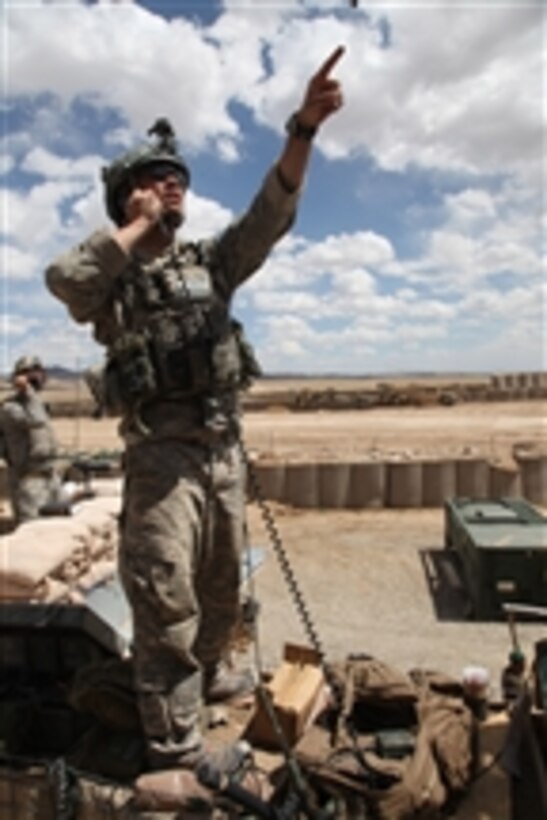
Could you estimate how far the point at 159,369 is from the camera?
2828 mm

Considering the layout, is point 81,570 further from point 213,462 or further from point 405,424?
point 405,424

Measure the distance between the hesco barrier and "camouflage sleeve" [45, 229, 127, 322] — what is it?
8978 millimetres

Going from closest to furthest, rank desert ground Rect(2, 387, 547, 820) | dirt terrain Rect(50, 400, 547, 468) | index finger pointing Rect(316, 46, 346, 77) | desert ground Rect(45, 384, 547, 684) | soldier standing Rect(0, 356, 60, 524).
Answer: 1. index finger pointing Rect(316, 46, 346, 77)
2. desert ground Rect(2, 387, 547, 820)
3. desert ground Rect(45, 384, 547, 684)
4. soldier standing Rect(0, 356, 60, 524)
5. dirt terrain Rect(50, 400, 547, 468)

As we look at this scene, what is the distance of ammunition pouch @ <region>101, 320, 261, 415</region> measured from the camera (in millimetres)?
2805

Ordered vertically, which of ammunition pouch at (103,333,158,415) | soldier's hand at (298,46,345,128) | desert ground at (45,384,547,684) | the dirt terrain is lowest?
desert ground at (45,384,547,684)

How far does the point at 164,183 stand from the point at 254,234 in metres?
0.39

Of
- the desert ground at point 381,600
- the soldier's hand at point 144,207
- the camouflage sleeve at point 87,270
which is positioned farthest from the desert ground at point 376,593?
the soldier's hand at point 144,207

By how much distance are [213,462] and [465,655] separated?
368 centimetres

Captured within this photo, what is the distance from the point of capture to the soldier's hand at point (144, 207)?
8.78 ft

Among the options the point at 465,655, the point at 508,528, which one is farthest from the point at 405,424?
the point at 465,655

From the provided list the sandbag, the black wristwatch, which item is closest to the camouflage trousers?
the sandbag

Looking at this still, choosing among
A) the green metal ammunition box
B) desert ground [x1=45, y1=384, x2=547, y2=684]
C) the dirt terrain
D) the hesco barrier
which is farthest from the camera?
the dirt terrain

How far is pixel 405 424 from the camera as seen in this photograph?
26.0 m

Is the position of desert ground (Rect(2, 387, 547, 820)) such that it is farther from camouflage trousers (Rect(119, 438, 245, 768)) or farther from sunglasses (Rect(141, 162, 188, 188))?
sunglasses (Rect(141, 162, 188, 188))
